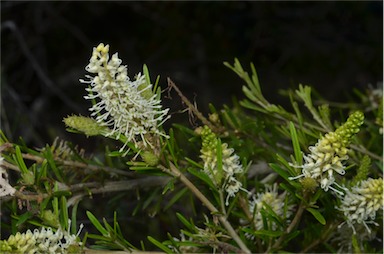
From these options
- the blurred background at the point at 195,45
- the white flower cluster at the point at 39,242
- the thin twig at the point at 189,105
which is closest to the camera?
the white flower cluster at the point at 39,242

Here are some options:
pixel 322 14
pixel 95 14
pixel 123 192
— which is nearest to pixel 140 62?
pixel 95 14

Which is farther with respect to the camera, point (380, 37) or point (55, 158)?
point (380, 37)

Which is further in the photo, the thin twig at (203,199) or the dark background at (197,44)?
the dark background at (197,44)

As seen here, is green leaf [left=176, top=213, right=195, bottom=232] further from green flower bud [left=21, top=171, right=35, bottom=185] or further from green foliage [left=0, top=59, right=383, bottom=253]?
green flower bud [left=21, top=171, right=35, bottom=185]

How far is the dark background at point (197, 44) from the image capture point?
1825mm

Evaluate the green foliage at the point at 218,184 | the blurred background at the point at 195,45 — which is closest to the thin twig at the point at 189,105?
the green foliage at the point at 218,184

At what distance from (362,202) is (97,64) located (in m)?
0.33

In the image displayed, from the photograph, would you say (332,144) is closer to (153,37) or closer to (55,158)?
(55,158)

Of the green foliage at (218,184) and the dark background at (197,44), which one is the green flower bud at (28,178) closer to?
the green foliage at (218,184)

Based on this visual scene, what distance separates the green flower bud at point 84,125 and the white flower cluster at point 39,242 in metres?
0.11

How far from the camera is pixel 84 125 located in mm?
636

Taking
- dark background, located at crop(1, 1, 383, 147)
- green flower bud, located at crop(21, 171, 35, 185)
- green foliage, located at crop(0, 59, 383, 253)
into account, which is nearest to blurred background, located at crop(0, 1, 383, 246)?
dark background, located at crop(1, 1, 383, 147)

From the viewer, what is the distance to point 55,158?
0.78m

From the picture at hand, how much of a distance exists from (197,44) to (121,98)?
4.65ft
